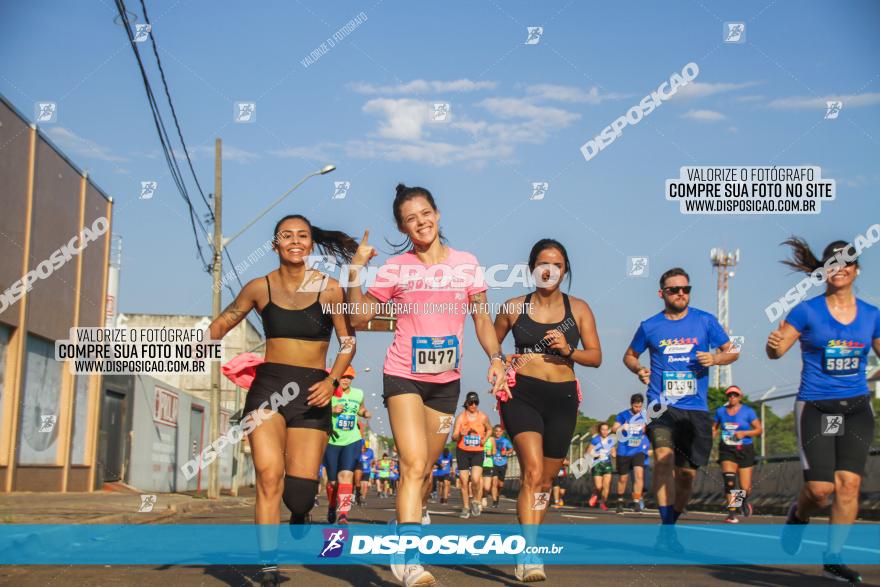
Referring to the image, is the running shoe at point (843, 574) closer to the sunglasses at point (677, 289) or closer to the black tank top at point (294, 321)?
the sunglasses at point (677, 289)

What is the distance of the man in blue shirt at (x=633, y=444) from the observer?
20328mm

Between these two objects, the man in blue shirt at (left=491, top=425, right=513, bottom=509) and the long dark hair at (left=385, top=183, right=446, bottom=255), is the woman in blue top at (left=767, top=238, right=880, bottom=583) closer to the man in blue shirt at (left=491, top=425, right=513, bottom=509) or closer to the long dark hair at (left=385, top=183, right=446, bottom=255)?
the long dark hair at (left=385, top=183, right=446, bottom=255)

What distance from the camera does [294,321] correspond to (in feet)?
21.7

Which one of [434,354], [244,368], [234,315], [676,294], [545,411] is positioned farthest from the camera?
[676,294]

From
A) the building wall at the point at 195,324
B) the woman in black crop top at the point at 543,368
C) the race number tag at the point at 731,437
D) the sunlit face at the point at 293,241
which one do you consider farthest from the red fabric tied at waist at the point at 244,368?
the building wall at the point at 195,324

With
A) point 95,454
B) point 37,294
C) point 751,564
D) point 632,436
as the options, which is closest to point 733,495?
point 632,436

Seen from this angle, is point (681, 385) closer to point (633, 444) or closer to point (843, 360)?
point (843, 360)

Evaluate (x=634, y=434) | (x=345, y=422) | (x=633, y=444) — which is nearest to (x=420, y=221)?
(x=345, y=422)

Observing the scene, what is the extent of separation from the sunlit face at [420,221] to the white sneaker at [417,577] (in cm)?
199

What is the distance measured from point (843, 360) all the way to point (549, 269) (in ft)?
6.77

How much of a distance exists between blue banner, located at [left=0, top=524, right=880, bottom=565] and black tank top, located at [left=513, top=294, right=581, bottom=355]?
1.21 metres

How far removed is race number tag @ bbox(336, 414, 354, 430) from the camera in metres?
13.2

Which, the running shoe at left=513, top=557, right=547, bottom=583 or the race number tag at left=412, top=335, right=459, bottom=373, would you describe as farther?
the running shoe at left=513, top=557, right=547, bottom=583

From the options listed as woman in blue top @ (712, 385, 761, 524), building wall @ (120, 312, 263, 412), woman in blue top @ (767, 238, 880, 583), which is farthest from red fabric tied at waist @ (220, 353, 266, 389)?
building wall @ (120, 312, 263, 412)
